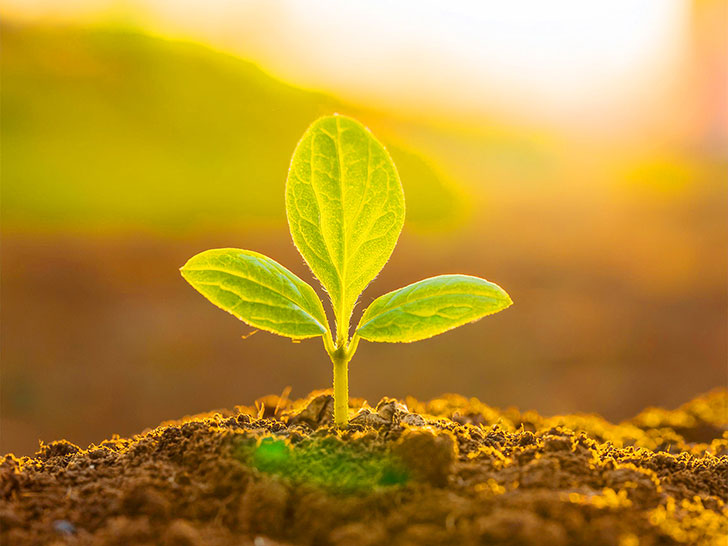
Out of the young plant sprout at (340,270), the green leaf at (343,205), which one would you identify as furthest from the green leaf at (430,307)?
the green leaf at (343,205)

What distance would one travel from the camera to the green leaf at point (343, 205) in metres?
1.62

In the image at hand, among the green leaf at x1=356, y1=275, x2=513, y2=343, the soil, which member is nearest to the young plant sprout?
the green leaf at x1=356, y1=275, x2=513, y2=343

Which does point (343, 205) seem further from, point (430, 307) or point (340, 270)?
point (430, 307)

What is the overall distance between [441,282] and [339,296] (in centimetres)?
30

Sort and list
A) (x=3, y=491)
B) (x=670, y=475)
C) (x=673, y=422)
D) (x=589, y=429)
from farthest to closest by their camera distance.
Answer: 1. (x=673, y=422)
2. (x=589, y=429)
3. (x=670, y=475)
4. (x=3, y=491)

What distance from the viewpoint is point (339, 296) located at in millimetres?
1774

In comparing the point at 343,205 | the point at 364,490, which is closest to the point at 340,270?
the point at 343,205

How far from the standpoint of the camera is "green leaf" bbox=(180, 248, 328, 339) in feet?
5.31

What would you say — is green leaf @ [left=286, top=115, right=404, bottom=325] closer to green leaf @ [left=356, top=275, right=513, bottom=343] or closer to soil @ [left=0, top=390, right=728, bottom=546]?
green leaf @ [left=356, top=275, right=513, bottom=343]

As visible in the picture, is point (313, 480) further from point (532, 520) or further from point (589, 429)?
point (589, 429)

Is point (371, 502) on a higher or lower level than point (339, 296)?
lower

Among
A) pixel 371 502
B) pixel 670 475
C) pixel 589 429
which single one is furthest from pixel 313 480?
pixel 589 429

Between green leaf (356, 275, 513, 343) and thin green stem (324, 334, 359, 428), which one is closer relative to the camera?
green leaf (356, 275, 513, 343)

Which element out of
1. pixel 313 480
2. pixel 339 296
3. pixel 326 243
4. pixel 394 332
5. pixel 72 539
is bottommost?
pixel 72 539
